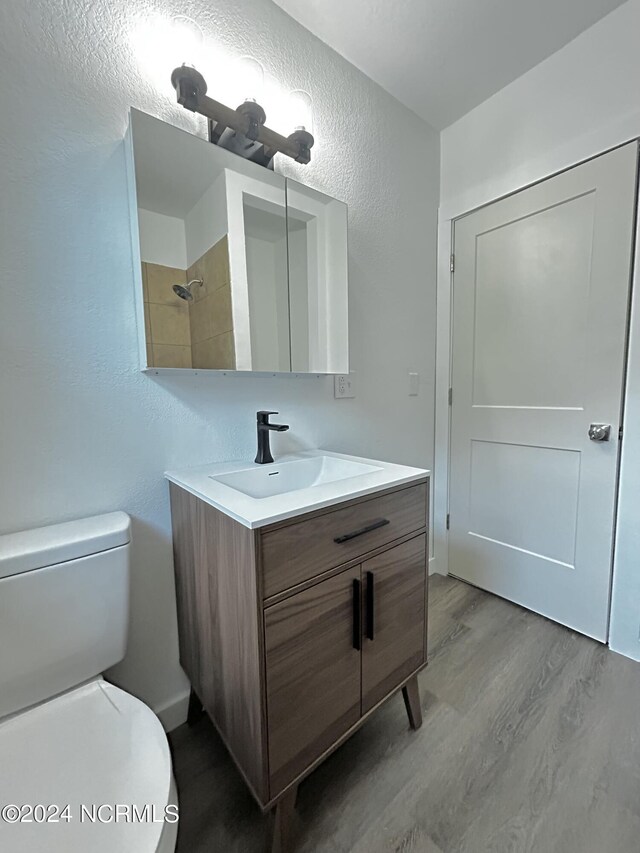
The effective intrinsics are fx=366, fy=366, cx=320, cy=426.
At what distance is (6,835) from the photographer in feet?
1.70

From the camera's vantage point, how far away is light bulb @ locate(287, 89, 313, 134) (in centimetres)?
127

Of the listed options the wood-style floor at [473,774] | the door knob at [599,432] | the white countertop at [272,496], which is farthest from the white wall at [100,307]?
the door knob at [599,432]

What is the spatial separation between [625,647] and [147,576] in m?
1.85

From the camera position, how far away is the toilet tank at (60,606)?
764 millimetres

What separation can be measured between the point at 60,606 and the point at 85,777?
1.09 feet

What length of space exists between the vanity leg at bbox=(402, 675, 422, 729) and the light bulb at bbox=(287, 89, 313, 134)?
1.89m

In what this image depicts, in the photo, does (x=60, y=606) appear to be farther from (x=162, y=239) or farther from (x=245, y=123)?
(x=245, y=123)

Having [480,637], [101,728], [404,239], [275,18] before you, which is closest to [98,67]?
[275,18]

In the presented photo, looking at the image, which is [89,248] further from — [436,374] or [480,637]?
[480,637]

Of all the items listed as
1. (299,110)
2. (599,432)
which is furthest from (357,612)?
(299,110)

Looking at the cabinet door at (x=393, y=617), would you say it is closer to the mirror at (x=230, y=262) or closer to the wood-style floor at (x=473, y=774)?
the wood-style floor at (x=473, y=774)

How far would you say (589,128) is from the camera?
1.42m

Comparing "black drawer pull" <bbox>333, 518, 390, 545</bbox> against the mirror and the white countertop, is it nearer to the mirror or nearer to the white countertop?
the white countertop

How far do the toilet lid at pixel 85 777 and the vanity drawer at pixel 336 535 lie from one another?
0.34 m
